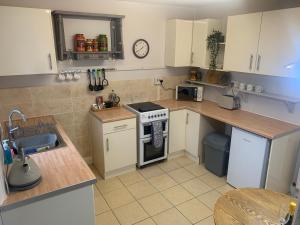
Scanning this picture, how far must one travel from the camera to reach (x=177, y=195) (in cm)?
275

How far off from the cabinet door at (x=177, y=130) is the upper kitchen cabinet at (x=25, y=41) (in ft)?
5.97

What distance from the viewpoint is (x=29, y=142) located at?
2.38 m

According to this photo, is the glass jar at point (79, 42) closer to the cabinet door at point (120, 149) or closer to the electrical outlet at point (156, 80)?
the cabinet door at point (120, 149)

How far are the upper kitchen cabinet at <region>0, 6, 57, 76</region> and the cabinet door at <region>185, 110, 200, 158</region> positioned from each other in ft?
6.58

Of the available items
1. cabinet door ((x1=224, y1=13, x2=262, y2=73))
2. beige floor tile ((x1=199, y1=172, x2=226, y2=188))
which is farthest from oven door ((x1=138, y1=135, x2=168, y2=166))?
cabinet door ((x1=224, y1=13, x2=262, y2=73))

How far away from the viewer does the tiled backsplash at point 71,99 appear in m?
2.68

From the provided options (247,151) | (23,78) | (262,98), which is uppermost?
(23,78)

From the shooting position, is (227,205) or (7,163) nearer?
(227,205)

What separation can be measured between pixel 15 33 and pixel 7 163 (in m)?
1.30

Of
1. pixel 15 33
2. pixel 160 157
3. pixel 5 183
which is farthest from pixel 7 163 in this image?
pixel 160 157

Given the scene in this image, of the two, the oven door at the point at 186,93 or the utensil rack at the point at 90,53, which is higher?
the utensil rack at the point at 90,53

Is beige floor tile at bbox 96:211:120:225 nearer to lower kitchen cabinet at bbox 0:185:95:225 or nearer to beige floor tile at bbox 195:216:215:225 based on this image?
lower kitchen cabinet at bbox 0:185:95:225

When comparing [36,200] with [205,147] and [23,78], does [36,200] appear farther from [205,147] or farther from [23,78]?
[205,147]

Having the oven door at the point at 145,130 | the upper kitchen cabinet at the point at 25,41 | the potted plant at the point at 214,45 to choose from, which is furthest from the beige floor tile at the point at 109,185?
the potted plant at the point at 214,45
